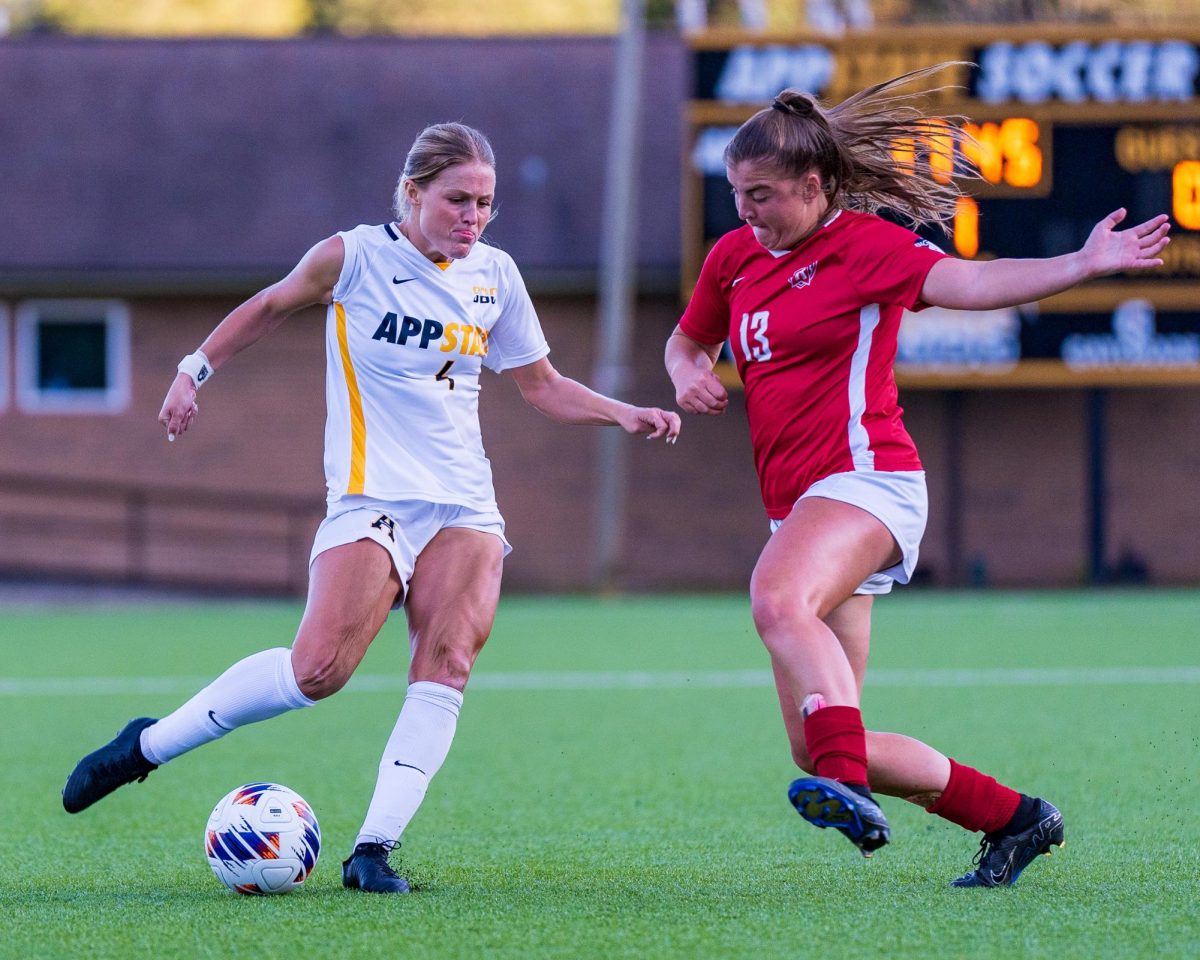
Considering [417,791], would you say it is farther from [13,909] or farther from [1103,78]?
[1103,78]

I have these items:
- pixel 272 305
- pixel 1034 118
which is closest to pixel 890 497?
pixel 272 305

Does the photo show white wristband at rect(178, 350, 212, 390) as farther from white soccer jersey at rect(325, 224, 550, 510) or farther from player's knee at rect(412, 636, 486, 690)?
player's knee at rect(412, 636, 486, 690)

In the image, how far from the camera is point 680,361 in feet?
16.7

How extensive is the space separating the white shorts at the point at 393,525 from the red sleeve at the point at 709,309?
0.85 m

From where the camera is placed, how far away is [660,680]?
10898mm

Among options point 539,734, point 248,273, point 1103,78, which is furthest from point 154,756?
point 248,273

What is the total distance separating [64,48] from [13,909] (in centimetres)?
1934

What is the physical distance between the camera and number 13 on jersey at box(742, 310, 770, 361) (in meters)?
4.66

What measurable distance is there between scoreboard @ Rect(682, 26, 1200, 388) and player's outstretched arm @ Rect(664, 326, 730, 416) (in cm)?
1106

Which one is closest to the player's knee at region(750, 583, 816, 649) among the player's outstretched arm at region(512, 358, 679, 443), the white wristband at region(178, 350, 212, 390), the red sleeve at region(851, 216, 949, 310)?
the red sleeve at region(851, 216, 949, 310)

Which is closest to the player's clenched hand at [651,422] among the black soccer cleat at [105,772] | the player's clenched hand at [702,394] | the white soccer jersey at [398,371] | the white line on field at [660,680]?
the player's clenched hand at [702,394]

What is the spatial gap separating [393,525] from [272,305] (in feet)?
2.39

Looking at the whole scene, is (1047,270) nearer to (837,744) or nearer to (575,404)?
(837,744)

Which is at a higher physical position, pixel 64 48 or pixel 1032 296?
pixel 64 48
